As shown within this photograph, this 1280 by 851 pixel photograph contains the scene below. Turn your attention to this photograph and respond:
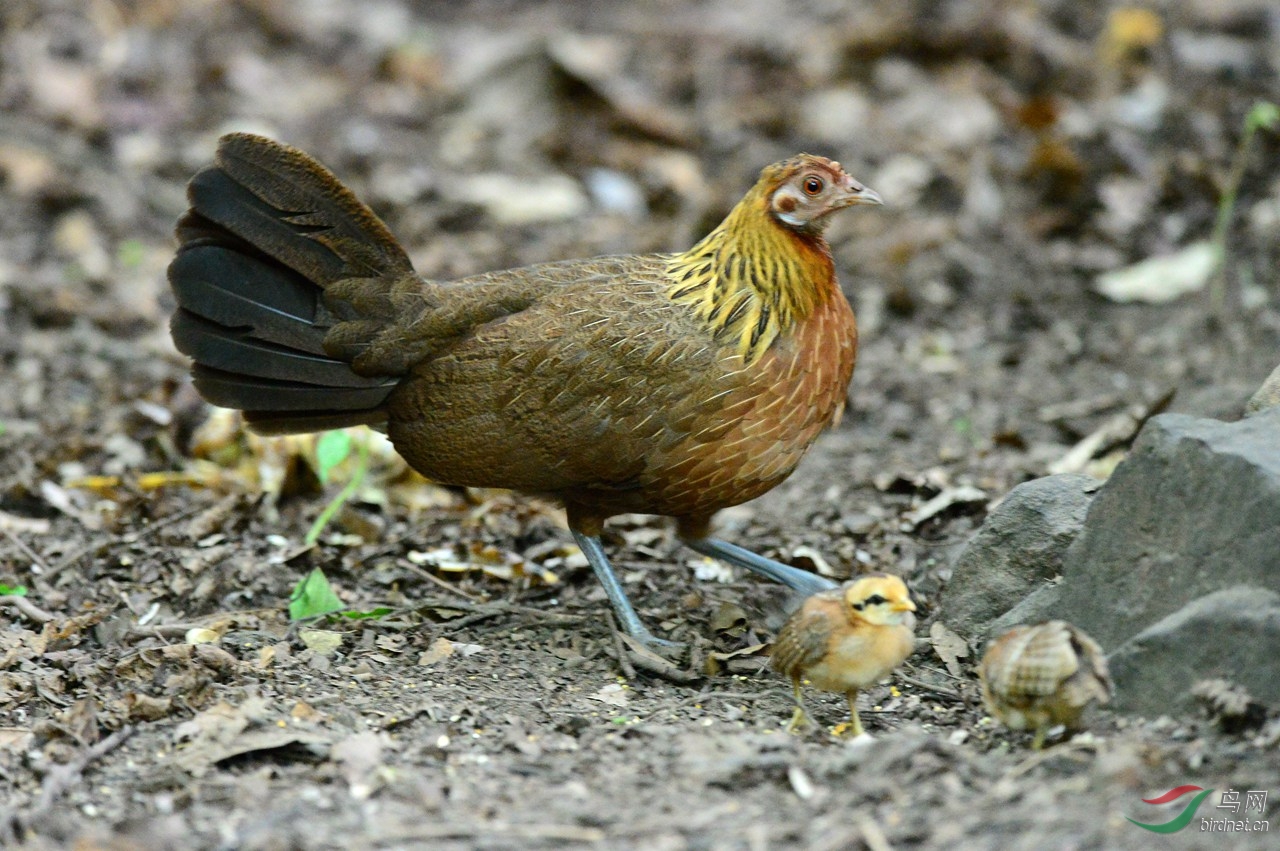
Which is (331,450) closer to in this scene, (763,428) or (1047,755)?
(763,428)

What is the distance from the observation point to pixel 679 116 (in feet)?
34.3

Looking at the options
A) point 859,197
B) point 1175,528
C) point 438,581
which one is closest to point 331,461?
point 438,581

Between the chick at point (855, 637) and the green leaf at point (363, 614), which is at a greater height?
the chick at point (855, 637)

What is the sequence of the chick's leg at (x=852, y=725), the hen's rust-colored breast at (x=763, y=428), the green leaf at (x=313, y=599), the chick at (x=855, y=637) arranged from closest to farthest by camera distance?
the chick at (x=855, y=637) < the chick's leg at (x=852, y=725) < the hen's rust-colored breast at (x=763, y=428) < the green leaf at (x=313, y=599)

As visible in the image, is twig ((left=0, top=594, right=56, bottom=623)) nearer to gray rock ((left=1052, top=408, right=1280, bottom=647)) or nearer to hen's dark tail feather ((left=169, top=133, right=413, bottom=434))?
hen's dark tail feather ((left=169, top=133, right=413, bottom=434))

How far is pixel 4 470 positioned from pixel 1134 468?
196 inches

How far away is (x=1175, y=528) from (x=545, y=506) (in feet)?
9.61

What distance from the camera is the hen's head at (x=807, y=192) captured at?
4.89 m

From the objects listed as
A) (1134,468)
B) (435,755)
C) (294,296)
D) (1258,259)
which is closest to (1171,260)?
(1258,259)

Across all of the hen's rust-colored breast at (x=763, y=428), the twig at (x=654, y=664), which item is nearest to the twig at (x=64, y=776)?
the twig at (x=654, y=664)

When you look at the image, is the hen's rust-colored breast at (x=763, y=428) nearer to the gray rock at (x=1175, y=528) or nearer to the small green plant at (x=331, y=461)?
the gray rock at (x=1175, y=528)

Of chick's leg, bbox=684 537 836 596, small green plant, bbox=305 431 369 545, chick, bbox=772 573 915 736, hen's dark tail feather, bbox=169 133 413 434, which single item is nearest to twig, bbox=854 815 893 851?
chick, bbox=772 573 915 736

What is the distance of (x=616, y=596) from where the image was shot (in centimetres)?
507

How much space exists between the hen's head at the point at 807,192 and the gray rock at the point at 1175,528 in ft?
4.63
